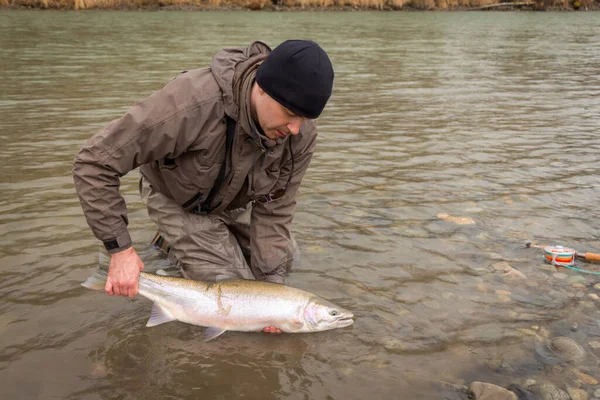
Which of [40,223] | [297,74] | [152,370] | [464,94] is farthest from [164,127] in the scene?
[464,94]

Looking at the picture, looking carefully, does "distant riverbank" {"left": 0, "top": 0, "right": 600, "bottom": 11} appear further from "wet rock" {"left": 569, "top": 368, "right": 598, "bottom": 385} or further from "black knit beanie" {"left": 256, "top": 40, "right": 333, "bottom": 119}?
"wet rock" {"left": 569, "top": 368, "right": 598, "bottom": 385}

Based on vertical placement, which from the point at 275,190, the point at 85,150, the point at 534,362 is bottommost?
the point at 534,362

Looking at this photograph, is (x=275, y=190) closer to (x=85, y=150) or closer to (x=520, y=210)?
(x=85, y=150)

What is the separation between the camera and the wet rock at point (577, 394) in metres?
3.71

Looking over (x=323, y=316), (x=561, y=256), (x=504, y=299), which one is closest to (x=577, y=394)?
(x=504, y=299)

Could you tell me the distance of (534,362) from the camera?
407 centimetres

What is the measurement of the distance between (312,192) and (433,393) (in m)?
3.64

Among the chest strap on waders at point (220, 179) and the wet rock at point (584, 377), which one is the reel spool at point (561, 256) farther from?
the chest strap on waders at point (220, 179)

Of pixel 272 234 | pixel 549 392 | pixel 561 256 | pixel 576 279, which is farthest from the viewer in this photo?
pixel 561 256

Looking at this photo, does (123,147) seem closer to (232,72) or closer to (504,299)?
(232,72)

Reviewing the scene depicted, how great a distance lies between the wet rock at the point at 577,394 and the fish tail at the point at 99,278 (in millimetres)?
2928

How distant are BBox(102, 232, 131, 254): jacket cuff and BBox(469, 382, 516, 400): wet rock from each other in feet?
7.48

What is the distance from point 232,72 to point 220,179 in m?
0.78

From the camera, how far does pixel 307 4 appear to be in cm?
4159
